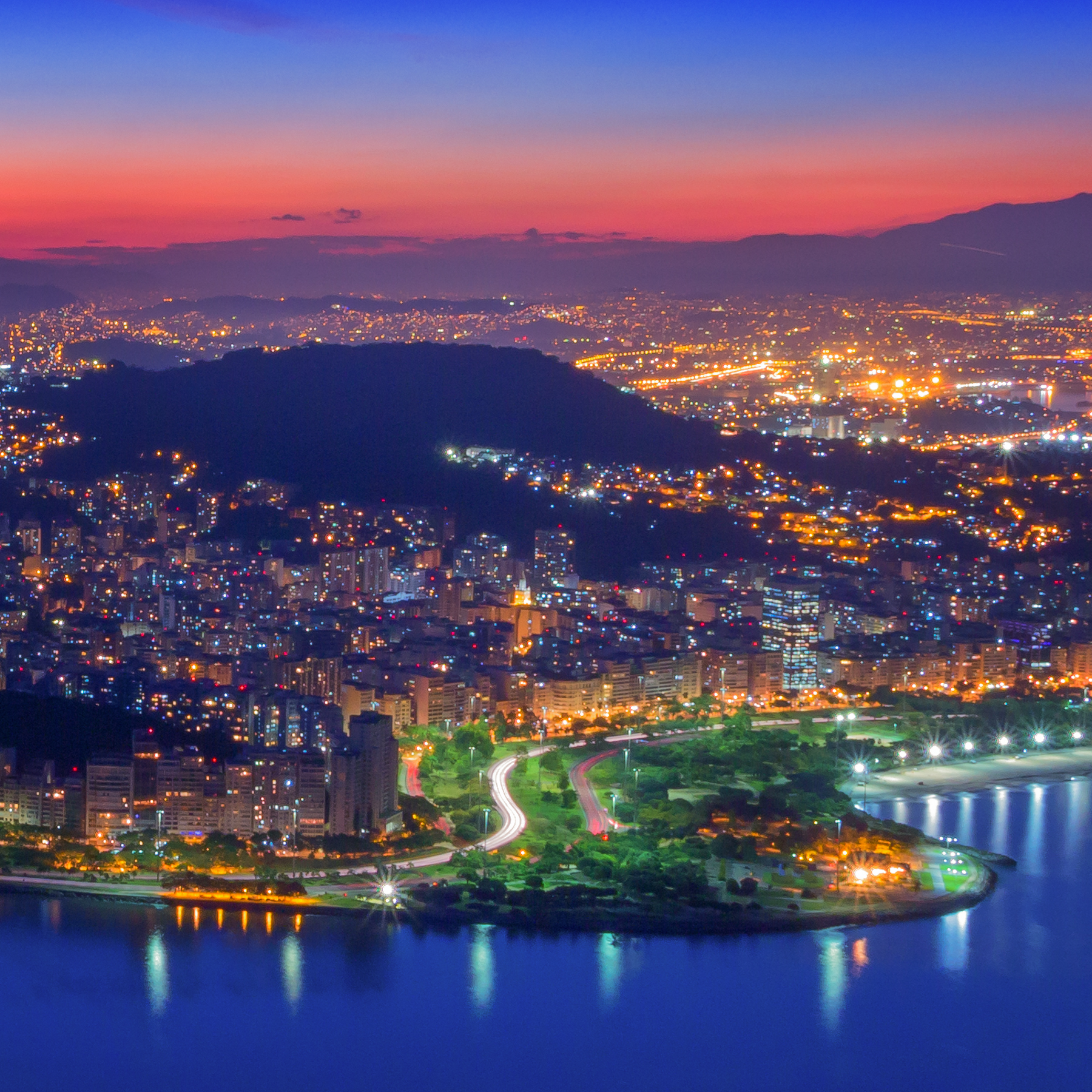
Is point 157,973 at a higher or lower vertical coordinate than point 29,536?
lower

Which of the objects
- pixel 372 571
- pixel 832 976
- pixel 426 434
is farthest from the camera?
pixel 426 434

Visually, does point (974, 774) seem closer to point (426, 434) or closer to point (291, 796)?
point (291, 796)

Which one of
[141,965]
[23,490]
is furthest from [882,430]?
[141,965]

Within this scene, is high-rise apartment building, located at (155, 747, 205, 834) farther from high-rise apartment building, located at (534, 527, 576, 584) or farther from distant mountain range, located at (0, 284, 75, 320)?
distant mountain range, located at (0, 284, 75, 320)

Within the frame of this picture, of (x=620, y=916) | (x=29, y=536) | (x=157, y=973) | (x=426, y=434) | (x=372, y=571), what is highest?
(x=426, y=434)

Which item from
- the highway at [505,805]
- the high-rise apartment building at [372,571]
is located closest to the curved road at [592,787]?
the highway at [505,805]

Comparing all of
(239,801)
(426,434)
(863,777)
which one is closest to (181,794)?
(239,801)

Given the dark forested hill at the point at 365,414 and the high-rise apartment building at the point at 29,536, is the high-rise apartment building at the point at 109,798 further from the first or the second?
the dark forested hill at the point at 365,414
